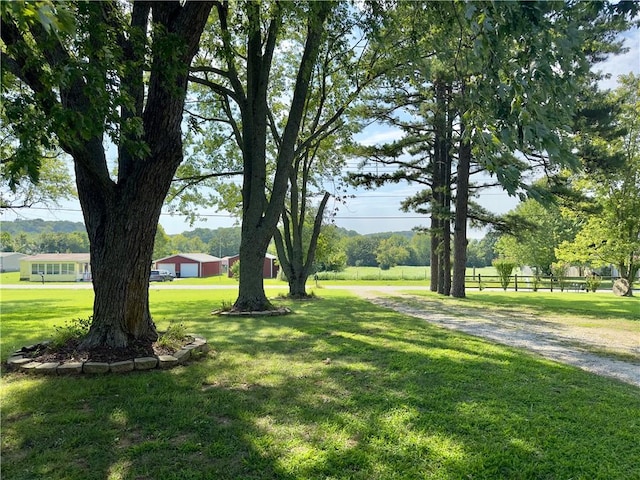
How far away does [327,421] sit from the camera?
289 cm

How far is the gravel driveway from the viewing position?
4730mm

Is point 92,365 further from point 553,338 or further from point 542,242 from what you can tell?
point 542,242

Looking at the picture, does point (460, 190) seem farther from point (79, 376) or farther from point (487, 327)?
point (79, 376)

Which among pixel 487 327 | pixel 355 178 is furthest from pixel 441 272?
pixel 487 327

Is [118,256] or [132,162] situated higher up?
[132,162]

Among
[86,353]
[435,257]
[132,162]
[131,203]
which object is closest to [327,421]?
[86,353]

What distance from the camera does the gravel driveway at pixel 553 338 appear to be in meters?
4.73

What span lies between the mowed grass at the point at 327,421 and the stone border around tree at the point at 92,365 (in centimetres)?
15

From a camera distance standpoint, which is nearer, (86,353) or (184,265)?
(86,353)

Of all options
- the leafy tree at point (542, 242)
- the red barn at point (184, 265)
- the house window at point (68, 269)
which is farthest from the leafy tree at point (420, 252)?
the house window at point (68, 269)

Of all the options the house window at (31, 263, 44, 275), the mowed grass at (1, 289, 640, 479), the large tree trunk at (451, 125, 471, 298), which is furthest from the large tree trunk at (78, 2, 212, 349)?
the house window at (31, 263, 44, 275)

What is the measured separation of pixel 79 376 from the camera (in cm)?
390

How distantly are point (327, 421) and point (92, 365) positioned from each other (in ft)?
8.42

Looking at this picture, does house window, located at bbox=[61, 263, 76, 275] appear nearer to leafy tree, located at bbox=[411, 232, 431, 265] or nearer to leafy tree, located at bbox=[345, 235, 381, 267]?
leafy tree, located at bbox=[345, 235, 381, 267]
